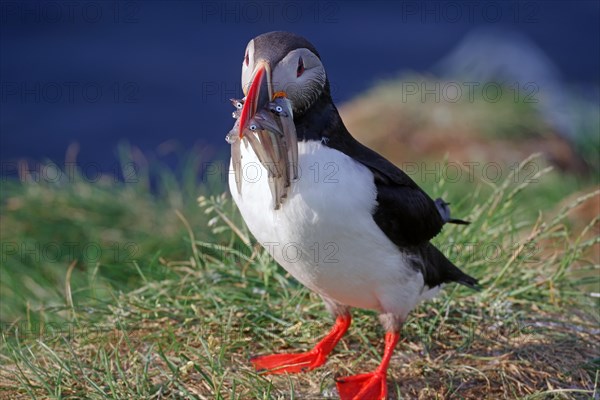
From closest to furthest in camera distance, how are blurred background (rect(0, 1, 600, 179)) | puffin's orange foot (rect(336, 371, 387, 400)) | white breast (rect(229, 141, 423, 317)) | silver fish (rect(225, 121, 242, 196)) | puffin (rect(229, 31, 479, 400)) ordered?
puffin (rect(229, 31, 479, 400)) → white breast (rect(229, 141, 423, 317)) → silver fish (rect(225, 121, 242, 196)) → puffin's orange foot (rect(336, 371, 387, 400)) → blurred background (rect(0, 1, 600, 179))

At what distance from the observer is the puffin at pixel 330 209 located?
3709 mm

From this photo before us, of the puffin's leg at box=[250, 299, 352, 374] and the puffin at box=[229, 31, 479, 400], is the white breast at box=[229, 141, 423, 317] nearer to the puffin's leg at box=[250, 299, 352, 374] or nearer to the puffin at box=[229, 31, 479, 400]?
the puffin at box=[229, 31, 479, 400]

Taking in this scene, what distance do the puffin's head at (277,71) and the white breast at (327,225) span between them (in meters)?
0.27

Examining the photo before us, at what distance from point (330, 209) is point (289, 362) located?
1038 millimetres

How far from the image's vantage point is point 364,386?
4.32 metres

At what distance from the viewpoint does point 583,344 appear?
4.88 metres

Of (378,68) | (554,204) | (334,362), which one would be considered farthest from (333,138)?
(378,68)

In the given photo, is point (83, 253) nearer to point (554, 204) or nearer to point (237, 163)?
point (237, 163)

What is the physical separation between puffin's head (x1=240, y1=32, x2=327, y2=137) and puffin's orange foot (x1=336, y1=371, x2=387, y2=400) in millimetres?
1398

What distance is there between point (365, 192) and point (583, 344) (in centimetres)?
173

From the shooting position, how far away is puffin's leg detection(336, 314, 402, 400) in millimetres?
4293

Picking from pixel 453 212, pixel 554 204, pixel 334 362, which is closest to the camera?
pixel 334 362

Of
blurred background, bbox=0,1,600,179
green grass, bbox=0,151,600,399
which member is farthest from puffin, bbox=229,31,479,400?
blurred background, bbox=0,1,600,179

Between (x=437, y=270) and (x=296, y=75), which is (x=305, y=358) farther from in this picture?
(x=296, y=75)
